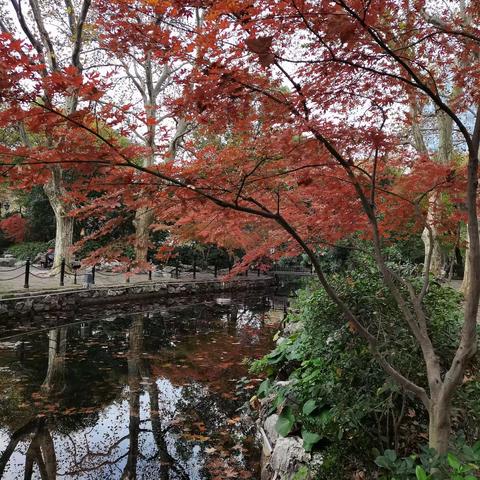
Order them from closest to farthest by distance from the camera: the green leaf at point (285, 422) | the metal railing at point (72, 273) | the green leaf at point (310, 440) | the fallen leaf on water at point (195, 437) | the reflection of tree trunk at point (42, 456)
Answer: the green leaf at point (310, 440) → the green leaf at point (285, 422) → the reflection of tree trunk at point (42, 456) → the fallen leaf on water at point (195, 437) → the metal railing at point (72, 273)

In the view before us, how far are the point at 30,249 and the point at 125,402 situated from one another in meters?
18.0

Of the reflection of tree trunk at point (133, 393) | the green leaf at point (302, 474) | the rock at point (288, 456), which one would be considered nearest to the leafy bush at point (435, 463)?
the green leaf at point (302, 474)

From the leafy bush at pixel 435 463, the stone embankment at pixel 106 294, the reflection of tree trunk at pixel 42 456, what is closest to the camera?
the leafy bush at pixel 435 463

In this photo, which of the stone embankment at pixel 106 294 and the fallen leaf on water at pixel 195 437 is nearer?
the fallen leaf on water at pixel 195 437

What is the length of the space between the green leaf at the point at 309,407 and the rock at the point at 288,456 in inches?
11.9

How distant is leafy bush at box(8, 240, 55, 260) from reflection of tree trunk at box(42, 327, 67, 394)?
12117 mm

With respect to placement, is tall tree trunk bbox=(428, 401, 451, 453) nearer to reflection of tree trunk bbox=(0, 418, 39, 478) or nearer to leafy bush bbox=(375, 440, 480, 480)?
leafy bush bbox=(375, 440, 480, 480)

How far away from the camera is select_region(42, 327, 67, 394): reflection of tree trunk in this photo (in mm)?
6461

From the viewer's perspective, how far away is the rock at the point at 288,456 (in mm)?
3601

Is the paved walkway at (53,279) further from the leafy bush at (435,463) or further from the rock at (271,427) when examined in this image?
the leafy bush at (435,463)

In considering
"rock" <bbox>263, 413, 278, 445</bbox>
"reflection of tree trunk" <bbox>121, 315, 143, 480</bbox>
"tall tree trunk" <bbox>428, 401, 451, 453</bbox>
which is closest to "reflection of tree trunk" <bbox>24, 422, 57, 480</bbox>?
"reflection of tree trunk" <bbox>121, 315, 143, 480</bbox>

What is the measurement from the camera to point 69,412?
556 centimetres

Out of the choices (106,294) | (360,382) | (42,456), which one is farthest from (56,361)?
(106,294)

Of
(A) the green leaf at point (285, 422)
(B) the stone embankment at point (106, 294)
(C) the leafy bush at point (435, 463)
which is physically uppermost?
(C) the leafy bush at point (435, 463)
